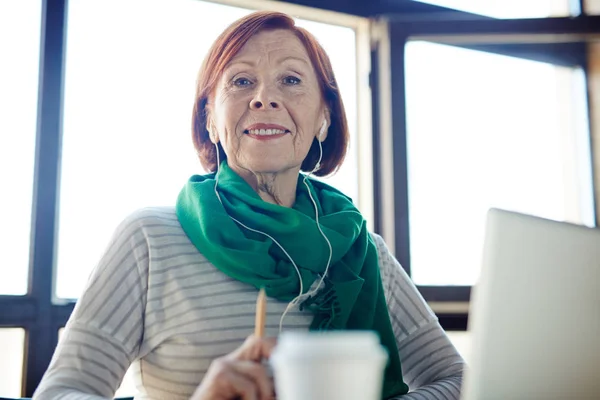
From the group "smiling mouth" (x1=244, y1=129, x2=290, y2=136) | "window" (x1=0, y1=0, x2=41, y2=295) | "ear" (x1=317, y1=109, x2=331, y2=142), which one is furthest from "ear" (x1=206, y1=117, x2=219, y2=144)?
"window" (x1=0, y1=0, x2=41, y2=295)

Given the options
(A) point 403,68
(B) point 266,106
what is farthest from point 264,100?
(A) point 403,68

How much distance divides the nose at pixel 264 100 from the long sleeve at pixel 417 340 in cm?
43

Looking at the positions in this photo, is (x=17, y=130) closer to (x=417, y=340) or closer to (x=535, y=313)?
(x=417, y=340)

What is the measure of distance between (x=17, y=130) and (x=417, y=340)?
1.33m

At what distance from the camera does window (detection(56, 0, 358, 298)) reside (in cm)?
193

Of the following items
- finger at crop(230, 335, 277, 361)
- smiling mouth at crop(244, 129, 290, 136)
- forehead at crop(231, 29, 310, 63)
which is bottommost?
finger at crop(230, 335, 277, 361)

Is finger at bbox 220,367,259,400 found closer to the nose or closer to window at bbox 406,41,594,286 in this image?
the nose

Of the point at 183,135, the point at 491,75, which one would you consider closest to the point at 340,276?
the point at 183,135

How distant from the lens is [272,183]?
1460mm

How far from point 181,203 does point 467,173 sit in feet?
4.67

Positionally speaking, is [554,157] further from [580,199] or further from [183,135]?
[183,135]

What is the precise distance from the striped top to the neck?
0.23 meters

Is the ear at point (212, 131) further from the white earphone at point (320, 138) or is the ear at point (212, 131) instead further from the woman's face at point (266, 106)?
the white earphone at point (320, 138)

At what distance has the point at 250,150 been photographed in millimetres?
1404
